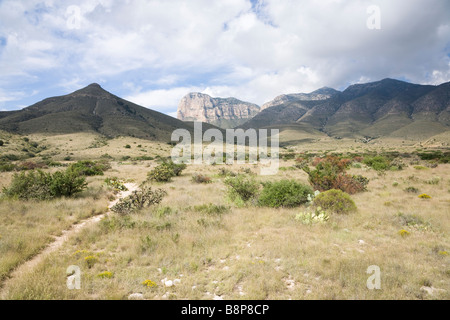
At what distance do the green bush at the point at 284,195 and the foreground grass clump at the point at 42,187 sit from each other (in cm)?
1142

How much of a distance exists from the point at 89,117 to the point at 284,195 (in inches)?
3761

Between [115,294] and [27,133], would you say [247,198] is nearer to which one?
[115,294]

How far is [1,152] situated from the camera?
4050 centimetres

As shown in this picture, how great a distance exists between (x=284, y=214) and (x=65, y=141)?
67367 mm

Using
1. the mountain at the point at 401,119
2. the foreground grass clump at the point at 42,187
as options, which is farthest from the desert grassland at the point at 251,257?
the mountain at the point at 401,119

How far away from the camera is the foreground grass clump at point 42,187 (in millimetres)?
11359

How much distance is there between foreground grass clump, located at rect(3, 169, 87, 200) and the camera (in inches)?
447

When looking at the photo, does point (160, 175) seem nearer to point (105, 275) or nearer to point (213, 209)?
point (213, 209)

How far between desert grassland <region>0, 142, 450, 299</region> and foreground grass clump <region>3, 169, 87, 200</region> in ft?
11.7

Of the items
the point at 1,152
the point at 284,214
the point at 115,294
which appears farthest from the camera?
the point at 1,152

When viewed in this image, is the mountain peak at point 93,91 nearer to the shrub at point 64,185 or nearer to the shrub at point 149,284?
the shrub at point 64,185

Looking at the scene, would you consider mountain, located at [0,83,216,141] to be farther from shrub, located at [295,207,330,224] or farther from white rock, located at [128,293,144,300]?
white rock, located at [128,293,144,300]

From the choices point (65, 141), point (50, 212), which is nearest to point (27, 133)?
point (65, 141)
